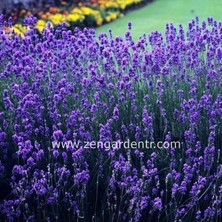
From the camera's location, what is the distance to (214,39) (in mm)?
4625

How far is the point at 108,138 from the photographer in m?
3.29

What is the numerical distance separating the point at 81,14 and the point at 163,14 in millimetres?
2023

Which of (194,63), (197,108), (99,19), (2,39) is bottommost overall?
(197,108)

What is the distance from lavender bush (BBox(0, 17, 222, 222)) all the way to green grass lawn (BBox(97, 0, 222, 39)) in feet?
16.7

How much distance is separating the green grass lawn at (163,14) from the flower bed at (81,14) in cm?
17

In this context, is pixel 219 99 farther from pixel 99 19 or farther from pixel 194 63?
pixel 99 19

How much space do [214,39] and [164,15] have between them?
650cm

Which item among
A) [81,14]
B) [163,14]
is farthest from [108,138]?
[163,14]

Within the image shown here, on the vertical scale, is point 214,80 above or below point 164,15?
below

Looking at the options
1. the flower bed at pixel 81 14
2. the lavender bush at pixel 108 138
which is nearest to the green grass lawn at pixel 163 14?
the flower bed at pixel 81 14

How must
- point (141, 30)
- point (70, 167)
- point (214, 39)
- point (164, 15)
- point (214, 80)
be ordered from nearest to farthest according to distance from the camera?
point (70, 167) < point (214, 80) < point (214, 39) < point (141, 30) < point (164, 15)

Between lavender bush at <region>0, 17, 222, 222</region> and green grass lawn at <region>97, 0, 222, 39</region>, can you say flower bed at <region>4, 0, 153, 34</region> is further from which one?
lavender bush at <region>0, 17, 222, 222</region>

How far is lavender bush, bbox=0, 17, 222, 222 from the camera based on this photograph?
306cm

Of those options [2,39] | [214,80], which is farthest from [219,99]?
[2,39]
